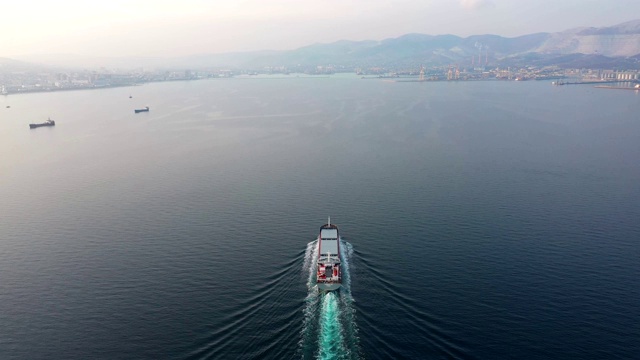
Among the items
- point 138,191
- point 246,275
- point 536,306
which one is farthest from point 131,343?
point 138,191

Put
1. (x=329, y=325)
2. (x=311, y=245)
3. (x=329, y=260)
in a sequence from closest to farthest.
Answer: (x=329, y=325) → (x=329, y=260) → (x=311, y=245)

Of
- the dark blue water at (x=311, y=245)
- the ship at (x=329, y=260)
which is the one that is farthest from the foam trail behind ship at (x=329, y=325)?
the ship at (x=329, y=260)

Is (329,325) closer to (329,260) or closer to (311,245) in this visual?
(329,260)

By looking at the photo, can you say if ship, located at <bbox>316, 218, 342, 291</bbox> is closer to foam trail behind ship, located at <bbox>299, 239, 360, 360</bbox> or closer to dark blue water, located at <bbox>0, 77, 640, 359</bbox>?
foam trail behind ship, located at <bbox>299, 239, 360, 360</bbox>

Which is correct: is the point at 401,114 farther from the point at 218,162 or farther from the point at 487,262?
the point at 487,262

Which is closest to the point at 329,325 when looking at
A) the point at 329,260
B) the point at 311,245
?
the point at 329,260

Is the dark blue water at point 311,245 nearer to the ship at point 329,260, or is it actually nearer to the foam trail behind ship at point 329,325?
the foam trail behind ship at point 329,325
